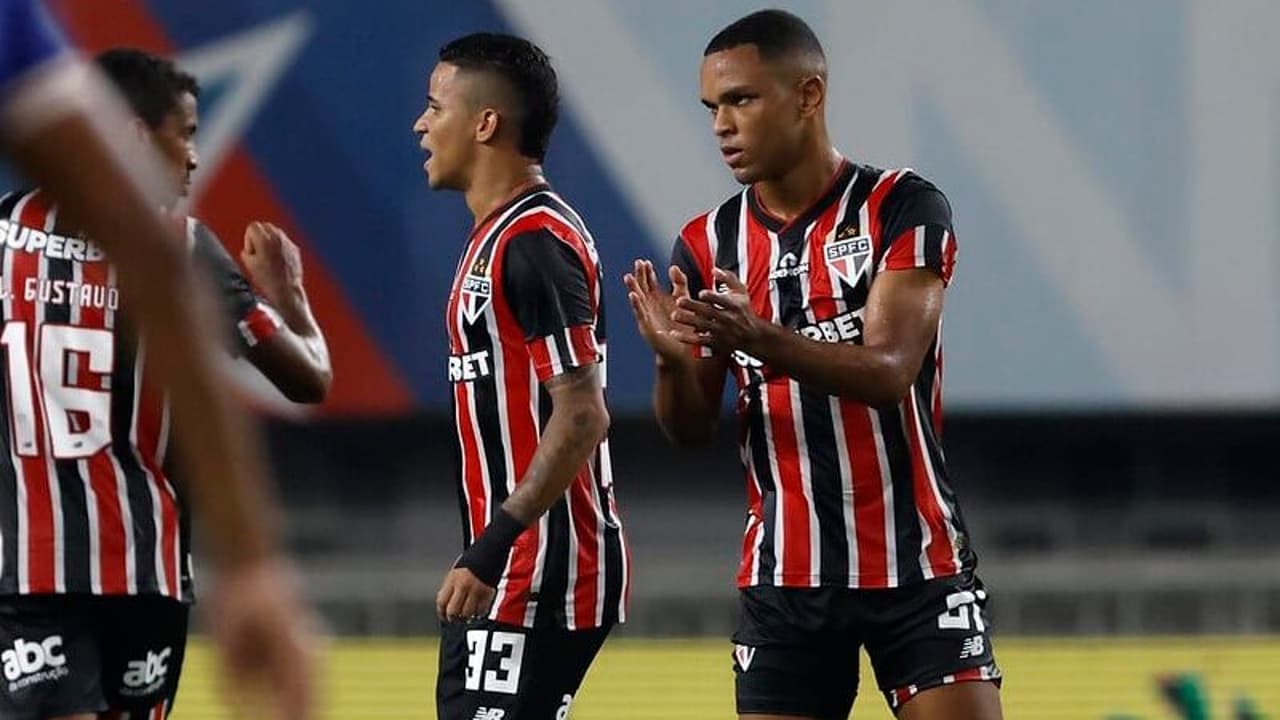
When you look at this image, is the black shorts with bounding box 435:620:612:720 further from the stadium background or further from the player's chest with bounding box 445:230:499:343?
the stadium background

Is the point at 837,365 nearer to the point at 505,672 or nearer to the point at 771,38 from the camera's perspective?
the point at 771,38

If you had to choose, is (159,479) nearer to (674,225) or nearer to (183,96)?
(183,96)

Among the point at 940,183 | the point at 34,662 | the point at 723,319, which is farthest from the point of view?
the point at 940,183

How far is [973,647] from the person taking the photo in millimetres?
4594

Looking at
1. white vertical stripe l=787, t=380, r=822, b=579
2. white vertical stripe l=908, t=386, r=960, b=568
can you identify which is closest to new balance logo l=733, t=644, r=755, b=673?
white vertical stripe l=787, t=380, r=822, b=579

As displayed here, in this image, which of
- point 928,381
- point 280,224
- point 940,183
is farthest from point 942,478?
point 280,224

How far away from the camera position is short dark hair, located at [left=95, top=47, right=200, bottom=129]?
15.0ft

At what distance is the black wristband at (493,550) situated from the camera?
4383mm

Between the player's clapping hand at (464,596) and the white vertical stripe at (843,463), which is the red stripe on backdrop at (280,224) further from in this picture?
the player's clapping hand at (464,596)

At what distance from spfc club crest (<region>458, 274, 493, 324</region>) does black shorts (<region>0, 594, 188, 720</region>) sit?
2.74 feet

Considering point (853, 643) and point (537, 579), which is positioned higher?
point (537, 579)

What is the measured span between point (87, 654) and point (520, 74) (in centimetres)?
152

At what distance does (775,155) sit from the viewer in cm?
476

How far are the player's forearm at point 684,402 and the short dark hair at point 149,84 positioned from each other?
3.67 feet
